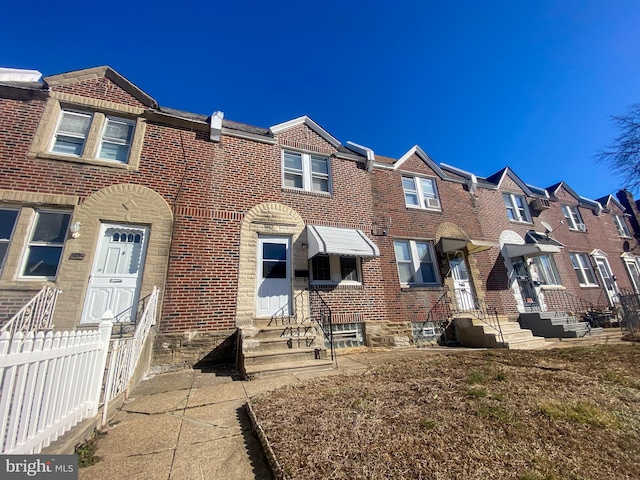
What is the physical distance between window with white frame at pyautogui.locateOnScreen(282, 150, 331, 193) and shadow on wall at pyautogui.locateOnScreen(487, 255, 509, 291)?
8.13 m

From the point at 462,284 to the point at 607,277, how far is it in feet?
38.2

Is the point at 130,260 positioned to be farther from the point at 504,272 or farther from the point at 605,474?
the point at 504,272

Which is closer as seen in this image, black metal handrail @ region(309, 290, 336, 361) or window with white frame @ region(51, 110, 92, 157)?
window with white frame @ region(51, 110, 92, 157)

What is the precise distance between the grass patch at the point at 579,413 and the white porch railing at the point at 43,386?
17.2 feet

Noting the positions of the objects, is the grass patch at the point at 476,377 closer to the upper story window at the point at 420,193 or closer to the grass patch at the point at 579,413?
the grass patch at the point at 579,413

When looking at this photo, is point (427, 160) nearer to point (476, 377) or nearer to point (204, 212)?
point (204, 212)

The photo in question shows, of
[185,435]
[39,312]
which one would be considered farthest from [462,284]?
[39,312]

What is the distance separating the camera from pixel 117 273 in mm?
6879

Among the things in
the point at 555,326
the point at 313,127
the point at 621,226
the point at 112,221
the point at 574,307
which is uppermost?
the point at 313,127

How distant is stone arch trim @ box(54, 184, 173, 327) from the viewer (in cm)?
631

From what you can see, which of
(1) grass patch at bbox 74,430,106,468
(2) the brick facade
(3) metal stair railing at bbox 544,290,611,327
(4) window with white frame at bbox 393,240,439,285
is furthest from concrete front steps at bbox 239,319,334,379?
(3) metal stair railing at bbox 544,290,611,327

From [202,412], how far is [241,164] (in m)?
7.42

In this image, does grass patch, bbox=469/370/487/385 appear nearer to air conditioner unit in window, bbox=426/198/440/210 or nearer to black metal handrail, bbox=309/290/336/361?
black metal handrail, bbox=309/290/336/361

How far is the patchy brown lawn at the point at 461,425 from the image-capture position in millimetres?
2203
